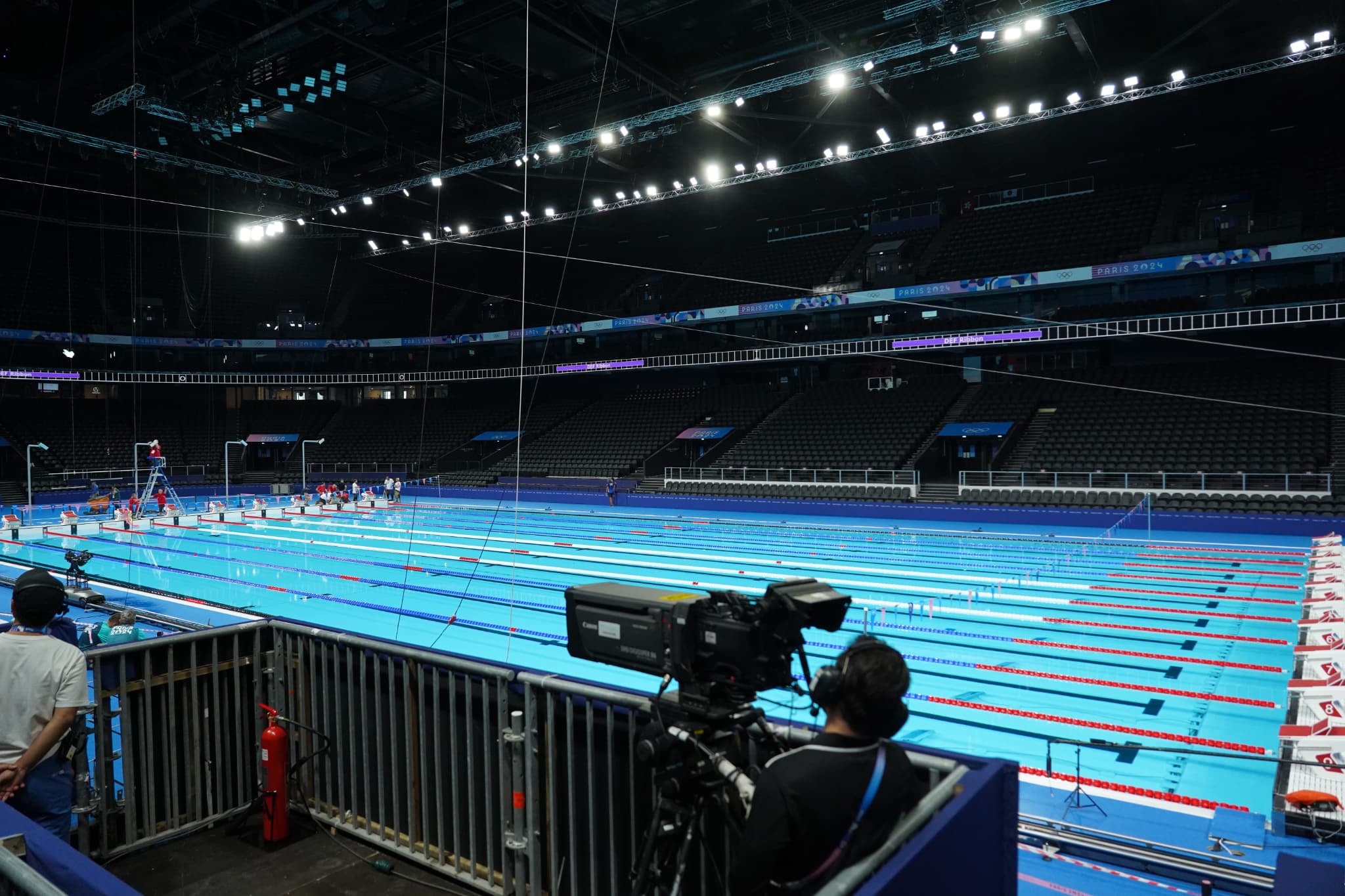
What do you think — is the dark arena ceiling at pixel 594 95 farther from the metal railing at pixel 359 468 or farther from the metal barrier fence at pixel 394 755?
the metal railing at pixel 359 468

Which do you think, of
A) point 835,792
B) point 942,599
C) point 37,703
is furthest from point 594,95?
point 835,792

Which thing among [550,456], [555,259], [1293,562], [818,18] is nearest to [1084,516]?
[1293,562]

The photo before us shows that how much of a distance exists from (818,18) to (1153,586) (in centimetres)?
1311

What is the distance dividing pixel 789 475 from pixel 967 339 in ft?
26.1

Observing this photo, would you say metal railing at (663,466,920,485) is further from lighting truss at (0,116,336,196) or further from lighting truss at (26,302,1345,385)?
lighting truss at (0,116,336,196)

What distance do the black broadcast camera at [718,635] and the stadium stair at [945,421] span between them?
79.5 feet

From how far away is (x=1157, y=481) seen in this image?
2127cm

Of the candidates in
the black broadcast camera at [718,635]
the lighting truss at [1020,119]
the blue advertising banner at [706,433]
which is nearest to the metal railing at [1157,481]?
the lighting truss at [1020,119]

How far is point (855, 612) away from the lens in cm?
1159

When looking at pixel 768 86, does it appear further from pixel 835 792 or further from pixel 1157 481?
pixel 835 792

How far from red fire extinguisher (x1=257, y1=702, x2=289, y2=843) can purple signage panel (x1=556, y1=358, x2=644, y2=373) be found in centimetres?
3192

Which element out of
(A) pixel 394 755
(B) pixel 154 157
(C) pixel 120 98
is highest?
(B) pixel 154 157

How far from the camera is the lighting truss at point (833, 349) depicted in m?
22.9

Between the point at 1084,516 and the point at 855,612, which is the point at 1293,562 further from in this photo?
the point at 855,612
